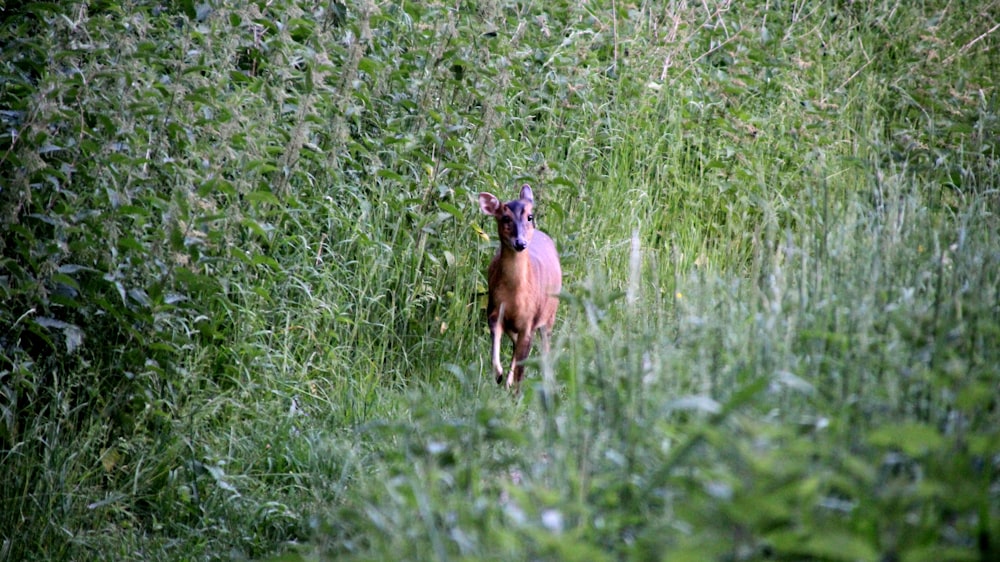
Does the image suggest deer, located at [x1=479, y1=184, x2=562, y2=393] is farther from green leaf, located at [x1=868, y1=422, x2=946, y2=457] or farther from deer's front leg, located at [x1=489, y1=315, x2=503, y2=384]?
green leaf, located at [x1=868, y1=422, x2=946, y2=457]

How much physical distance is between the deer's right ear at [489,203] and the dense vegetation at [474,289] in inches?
6.5

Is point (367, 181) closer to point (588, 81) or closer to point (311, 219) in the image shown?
point (311, 219)

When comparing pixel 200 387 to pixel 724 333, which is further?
pixel 200 387

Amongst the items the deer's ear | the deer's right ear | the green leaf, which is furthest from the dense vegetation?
the deer's ear

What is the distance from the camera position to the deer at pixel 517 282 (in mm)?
6793

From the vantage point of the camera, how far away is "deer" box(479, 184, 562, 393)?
267 inches

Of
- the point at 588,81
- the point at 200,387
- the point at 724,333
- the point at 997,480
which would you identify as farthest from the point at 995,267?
the point at 588,81

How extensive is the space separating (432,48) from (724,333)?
153 inches

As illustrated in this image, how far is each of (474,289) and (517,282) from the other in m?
0.51

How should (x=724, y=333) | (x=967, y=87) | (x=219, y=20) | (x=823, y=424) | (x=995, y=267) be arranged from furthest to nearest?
(x=967, y=87), (x=219, y=20), (x=995, y=267), (x=724, y=333), (x=823, y=424)

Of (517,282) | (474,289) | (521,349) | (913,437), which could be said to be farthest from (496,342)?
(913,437)

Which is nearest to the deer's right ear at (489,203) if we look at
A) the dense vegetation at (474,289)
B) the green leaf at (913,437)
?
the dense vegetation at (474,289)

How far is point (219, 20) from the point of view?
5.50 meters

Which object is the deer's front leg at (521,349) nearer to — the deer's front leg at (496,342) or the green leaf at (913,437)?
the deer's front leg at (496,342)
